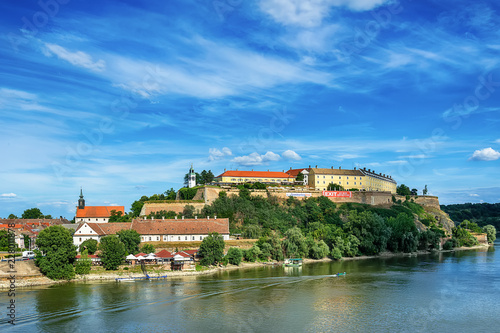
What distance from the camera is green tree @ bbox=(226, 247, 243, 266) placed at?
148 ft

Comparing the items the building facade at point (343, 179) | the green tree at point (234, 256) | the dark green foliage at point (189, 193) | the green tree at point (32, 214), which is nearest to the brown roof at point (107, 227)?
the green tree at point (234, 256)

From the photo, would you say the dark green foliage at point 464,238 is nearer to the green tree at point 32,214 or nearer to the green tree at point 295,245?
the green tree at point 295,245

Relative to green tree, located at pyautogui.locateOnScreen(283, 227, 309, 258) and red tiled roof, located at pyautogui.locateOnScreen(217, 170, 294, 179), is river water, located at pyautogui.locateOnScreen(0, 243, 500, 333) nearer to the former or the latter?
green tree, located at pyautogui.locateOnScreen(283, 227, 309, 258)

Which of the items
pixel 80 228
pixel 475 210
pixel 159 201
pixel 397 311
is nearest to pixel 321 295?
pixel 397 311

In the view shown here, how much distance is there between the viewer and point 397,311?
27.9 meters

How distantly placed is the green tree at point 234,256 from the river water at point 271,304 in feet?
12.5

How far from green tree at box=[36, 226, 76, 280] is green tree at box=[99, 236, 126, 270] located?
275 cm

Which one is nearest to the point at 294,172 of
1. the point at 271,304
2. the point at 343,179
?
the point at 343,179

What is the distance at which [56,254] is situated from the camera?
3681 centimetres

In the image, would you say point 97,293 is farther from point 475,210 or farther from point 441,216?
point 475,210

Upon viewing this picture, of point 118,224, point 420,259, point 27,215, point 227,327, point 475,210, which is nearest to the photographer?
point 227,327

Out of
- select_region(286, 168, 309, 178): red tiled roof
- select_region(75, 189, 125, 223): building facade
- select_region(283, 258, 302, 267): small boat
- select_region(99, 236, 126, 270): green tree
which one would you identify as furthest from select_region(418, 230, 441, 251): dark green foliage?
select_region(99, 236, 126, 270): green tree

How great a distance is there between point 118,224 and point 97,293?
61.7ft

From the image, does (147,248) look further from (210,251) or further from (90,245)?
(210,251)
